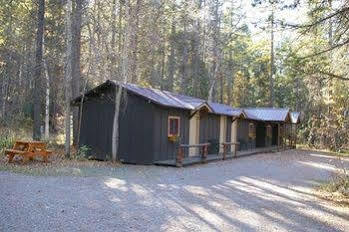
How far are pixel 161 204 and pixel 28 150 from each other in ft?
26.2

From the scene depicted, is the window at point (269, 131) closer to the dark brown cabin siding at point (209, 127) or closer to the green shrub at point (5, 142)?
the dark brown cabin siding at point (209, 127)

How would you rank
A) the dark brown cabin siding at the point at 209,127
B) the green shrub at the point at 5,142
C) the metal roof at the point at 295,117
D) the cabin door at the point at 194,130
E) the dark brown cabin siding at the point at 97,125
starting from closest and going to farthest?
1. the green shrub at the point at 5,142
2. the dark brown cabin siding at the point at 97,125
3. the cabin door at the point at 194,130
4. the dark brown cabin siding at the point at 209,127
5. the metal roof at the point at 295,117

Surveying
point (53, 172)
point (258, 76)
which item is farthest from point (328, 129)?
point (258, 76)

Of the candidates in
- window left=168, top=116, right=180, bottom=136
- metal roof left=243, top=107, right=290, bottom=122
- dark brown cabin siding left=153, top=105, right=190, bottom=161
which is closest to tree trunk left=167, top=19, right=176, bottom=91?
metal roof left=243, top=107, right=290, bottom=122

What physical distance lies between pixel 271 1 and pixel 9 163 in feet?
33.6

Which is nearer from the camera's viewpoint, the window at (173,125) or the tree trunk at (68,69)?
the tree trunk at (68,69)

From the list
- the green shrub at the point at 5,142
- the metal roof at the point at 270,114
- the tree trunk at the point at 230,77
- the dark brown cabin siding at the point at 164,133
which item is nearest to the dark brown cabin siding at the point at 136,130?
the dark brown cabin siding at the point at 164,133

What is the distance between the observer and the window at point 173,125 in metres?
19.9

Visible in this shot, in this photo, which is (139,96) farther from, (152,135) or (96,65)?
(96,65)

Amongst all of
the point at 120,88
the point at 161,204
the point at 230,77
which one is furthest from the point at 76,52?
the point at 230,77

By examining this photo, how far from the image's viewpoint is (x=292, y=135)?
1555 inches

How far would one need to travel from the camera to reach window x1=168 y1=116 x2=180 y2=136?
19906 mm

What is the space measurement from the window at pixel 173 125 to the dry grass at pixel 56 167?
116 inches

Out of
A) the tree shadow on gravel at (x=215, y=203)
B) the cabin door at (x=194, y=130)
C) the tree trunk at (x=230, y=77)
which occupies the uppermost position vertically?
the tree trunk at (x=230, y=77)
